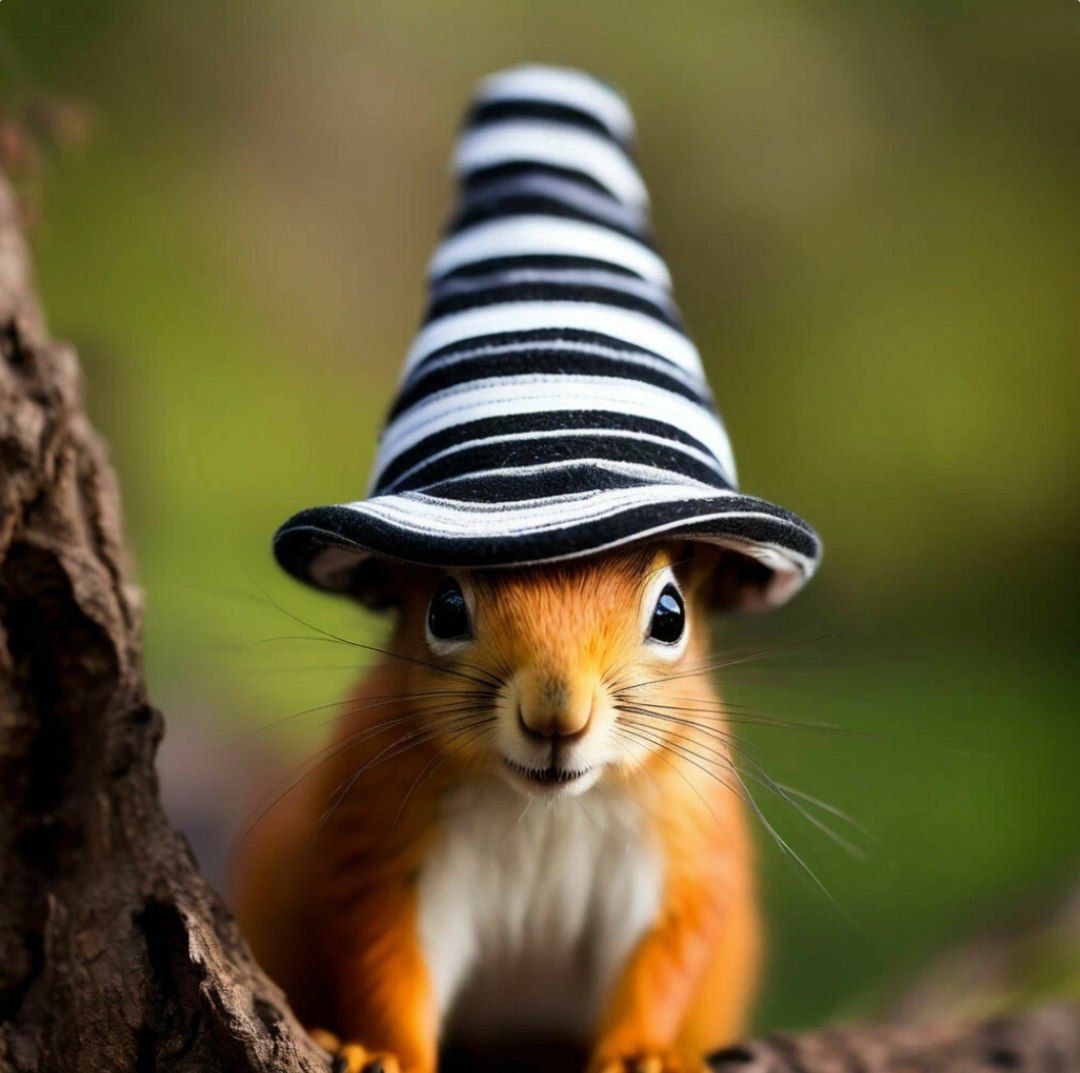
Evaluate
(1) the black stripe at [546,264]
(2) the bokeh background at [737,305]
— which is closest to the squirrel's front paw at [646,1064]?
(1) the black stripe at [546,264]

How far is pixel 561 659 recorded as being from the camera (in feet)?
1.90

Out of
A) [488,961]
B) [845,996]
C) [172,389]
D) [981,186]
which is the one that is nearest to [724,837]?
[488,961]

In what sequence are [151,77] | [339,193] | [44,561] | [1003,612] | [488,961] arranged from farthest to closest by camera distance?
[1003,612]
[339,193]
[151,77]
[488,961]
[44,561]

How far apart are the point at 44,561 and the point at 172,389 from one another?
95cm

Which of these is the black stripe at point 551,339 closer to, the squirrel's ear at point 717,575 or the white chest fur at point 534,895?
the squirrel's ear at point 717,575

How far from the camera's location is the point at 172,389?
61.2 inches

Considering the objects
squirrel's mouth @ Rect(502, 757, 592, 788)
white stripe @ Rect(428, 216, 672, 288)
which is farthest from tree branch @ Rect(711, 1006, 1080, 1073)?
white stripe @ Rect(428, 216, 672, 288)

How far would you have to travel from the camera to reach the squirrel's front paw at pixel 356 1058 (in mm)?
652

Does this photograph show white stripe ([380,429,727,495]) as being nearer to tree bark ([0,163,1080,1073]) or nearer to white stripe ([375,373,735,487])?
white stripe ([375,373,735,487])

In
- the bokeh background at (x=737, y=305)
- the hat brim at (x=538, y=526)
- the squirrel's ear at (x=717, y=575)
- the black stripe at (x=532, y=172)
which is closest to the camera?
the hat brim at (x=538, y=526)

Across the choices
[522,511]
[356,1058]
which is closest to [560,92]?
[522,511]

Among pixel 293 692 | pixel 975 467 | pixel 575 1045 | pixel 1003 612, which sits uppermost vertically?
pixel 975 467

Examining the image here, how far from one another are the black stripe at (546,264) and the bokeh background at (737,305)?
720 millimetres

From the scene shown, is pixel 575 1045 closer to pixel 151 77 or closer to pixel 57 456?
pixel 57 456
